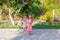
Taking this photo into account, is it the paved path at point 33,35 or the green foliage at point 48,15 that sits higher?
the green foliage at point 48,15

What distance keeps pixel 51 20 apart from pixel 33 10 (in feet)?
6.16

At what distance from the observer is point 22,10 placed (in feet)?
61.6

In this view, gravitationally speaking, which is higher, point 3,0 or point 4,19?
point 3,0

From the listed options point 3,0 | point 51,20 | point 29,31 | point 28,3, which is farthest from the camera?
point 51,20

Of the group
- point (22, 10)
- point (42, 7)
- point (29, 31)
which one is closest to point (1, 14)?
point (22, 10)

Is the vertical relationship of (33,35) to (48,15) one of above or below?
below

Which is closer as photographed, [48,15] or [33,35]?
[33,35]

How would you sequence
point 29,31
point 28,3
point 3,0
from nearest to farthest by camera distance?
point 29,31, point 3,0, point 28,3

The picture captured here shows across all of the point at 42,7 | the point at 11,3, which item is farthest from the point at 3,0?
the point at 42,7

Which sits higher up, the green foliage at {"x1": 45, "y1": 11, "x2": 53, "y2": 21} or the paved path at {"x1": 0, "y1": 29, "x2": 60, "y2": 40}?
the green foliage at {"x1": 45, "y1": 11, "x2": 53, "y2": 21}

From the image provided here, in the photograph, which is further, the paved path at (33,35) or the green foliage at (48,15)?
the green foliage at (48,15)

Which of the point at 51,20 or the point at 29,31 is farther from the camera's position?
the point at 51,20

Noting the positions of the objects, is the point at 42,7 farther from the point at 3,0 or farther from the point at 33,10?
the point at 3,0

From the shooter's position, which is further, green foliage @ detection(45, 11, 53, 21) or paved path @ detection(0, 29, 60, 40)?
green foliage @ detection(45, 11, 53, 21)
